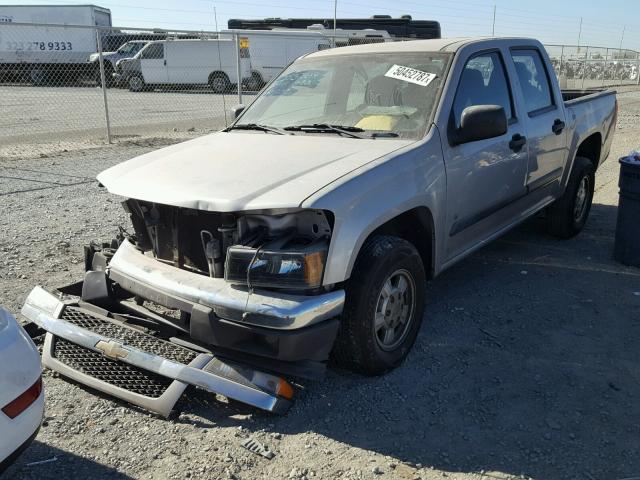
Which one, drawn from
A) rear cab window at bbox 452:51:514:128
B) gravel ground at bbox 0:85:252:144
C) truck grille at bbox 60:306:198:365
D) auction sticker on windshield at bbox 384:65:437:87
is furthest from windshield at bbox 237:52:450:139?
gravel ground at bbox 0:85:252:144

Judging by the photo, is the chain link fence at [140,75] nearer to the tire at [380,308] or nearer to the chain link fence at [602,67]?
the chain link fence at [602,67]

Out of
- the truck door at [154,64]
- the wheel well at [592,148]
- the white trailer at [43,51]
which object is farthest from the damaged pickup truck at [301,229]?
the white trailer at [43,51]

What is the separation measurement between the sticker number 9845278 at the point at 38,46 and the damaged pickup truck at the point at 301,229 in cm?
2397

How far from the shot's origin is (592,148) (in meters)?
6.46

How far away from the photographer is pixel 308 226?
302 centimetres

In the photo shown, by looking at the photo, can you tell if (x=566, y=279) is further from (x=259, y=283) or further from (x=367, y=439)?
(x=259, y=283)

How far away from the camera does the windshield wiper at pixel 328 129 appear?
3.88m

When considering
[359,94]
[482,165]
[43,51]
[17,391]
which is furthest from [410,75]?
[43,51]

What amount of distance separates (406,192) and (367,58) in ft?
4.87

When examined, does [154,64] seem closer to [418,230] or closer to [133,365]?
[418,230]

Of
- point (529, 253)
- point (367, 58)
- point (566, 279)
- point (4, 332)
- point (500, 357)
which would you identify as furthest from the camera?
point (529, 253)

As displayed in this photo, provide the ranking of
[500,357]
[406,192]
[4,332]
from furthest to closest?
1. [500,357]
2. [406,192]
3. [4,332]

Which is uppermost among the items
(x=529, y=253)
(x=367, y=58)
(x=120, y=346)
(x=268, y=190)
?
(x=367, y=58)

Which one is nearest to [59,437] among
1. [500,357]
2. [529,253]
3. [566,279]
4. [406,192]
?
[406,192]
